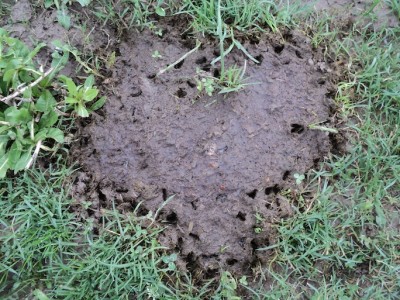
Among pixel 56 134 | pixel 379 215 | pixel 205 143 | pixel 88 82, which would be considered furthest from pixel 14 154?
pixel 379 215

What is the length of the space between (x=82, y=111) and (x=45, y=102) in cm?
21

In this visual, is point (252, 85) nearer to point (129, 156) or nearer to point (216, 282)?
point (129, 156)

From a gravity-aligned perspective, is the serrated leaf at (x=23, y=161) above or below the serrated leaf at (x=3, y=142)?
below

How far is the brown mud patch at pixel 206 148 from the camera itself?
2348 mm

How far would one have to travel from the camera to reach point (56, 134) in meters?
2.40

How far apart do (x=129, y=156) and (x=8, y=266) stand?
821mm

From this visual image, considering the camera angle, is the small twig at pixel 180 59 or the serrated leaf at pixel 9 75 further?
the small twig at pixel 180 59

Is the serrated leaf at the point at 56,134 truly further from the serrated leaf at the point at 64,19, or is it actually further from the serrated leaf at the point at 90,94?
Result: the serrated leaf at the point at 64,19

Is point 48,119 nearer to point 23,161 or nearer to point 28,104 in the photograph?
point 28,104

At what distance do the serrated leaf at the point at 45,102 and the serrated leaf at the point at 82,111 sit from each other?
146mm

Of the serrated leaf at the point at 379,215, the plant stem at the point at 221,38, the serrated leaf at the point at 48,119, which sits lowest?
the serrated leaf at the point at 379,215

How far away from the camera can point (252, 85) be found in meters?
2.47

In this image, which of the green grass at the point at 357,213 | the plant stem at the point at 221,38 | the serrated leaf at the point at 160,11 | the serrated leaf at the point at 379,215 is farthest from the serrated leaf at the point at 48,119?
the serrated leaf at the point at 379,215

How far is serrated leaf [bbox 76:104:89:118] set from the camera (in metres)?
2.39
